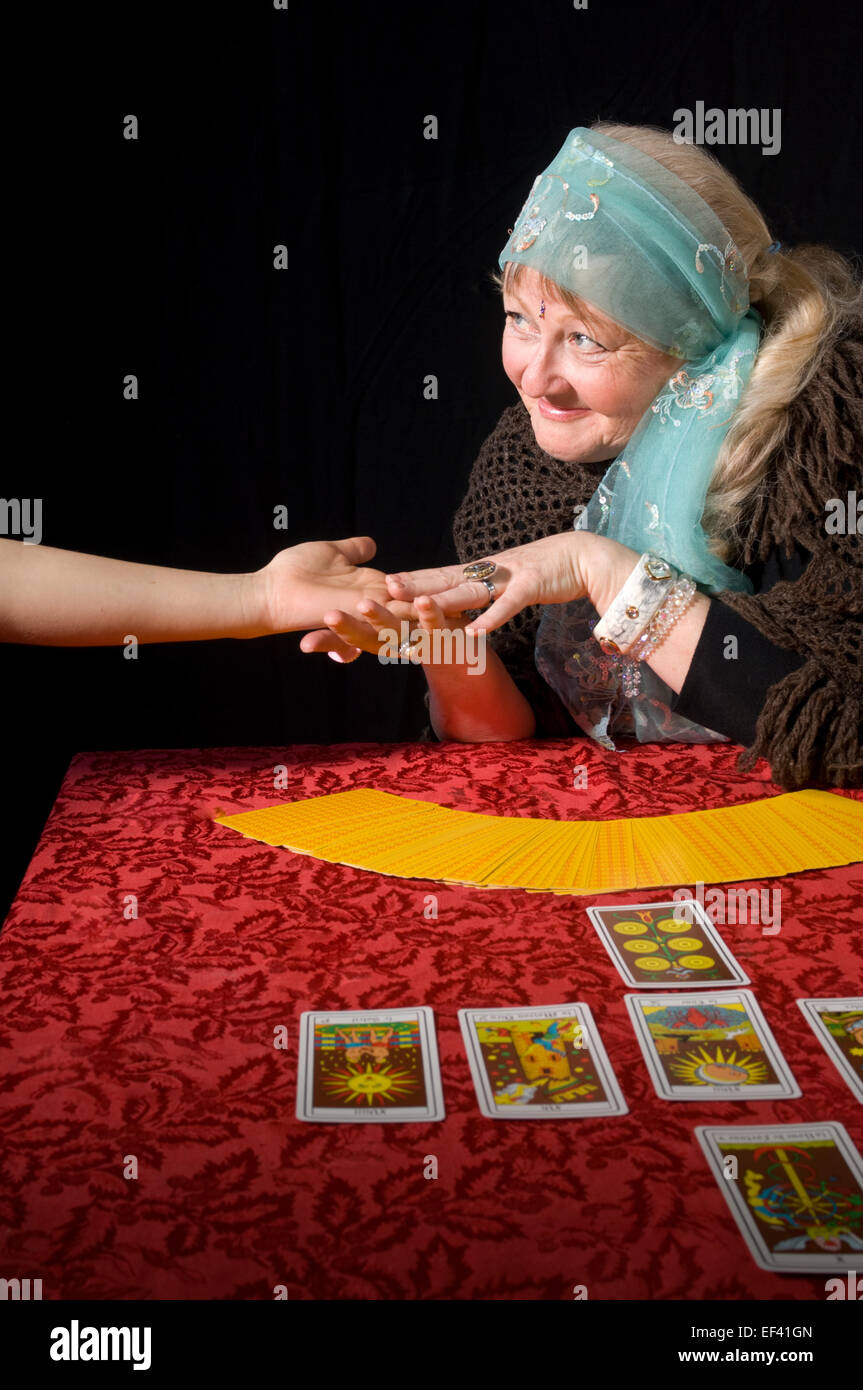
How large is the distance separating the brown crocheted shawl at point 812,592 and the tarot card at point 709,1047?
0.62 m

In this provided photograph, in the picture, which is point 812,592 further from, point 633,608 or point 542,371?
point 542,371

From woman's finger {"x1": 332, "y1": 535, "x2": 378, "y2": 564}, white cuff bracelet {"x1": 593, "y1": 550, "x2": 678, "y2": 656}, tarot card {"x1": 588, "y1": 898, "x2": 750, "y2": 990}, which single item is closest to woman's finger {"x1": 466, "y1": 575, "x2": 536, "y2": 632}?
white cuff bracelet {"x1": 593, "y1": 550, "x2": 678, "y2": 656}

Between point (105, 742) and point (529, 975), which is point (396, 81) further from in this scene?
point (529, 975)

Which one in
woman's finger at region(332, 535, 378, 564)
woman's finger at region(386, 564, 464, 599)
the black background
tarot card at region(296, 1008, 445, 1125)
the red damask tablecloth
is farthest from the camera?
the black background

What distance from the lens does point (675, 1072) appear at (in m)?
1.28

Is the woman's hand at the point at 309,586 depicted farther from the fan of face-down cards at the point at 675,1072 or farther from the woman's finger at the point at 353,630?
the fan of face-down cards at the point at 675,1072

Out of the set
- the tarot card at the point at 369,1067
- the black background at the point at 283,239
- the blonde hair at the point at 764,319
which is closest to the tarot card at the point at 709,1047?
the tarot card at the point at 369,1067

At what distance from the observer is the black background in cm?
279

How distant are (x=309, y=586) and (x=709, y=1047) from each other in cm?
103

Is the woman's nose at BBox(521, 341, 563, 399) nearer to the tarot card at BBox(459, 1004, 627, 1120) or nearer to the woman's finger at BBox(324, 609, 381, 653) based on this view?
the woman's finger at BBox(324, 609, 381, 653)

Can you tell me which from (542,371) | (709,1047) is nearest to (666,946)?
(709,1047)

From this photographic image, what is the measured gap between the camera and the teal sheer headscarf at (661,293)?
2.12 meters
